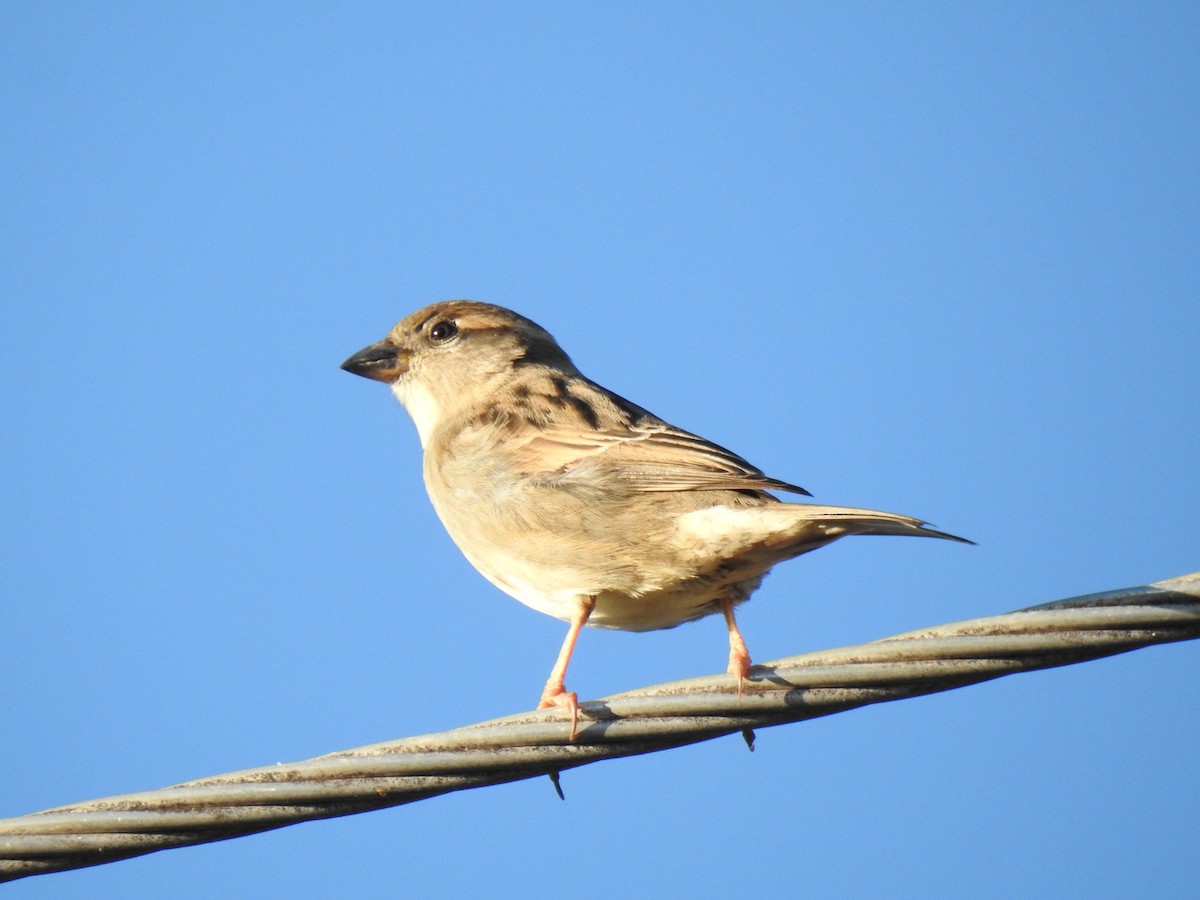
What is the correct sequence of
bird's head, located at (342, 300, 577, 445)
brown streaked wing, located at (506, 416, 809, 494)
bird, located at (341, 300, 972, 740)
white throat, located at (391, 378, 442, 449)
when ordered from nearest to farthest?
bird, located at (341, 300, 972, 740)
brown streaked wing, located at (506, 416, 809, 494)
white throat, located at (391, 378, 442, 449)
bird's head, located at (342, 300, 577, 445)

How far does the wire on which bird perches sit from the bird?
1047 millimetres

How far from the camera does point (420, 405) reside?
848 cm

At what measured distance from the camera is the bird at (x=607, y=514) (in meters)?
5.69

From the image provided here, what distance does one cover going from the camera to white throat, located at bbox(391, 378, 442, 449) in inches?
324

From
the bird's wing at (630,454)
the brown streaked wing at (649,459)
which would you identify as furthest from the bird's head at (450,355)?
the brown streaked wing at (649,459)

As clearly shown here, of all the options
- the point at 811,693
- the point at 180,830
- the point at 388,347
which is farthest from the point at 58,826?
the point at 388,347

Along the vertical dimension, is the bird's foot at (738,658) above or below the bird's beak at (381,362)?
below

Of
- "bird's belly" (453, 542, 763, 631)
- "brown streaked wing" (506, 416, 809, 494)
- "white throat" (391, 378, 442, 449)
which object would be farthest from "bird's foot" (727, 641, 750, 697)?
"white throat" (391, 378, 442, 449)

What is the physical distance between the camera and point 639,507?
6105 millimetres

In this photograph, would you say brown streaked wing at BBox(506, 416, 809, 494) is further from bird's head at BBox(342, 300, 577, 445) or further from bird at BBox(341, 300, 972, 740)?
bird's head at BBox(342, 300, 577, 445)

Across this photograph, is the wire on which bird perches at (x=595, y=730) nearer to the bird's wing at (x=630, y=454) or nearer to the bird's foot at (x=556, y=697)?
the bird's foot at (x=556, y=697)

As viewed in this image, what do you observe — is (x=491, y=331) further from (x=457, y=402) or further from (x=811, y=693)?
(x=811, y=693)

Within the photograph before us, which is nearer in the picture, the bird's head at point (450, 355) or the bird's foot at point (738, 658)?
the bird's foot at point (738, 658)

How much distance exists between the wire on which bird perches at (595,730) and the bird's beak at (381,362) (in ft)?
16.8
